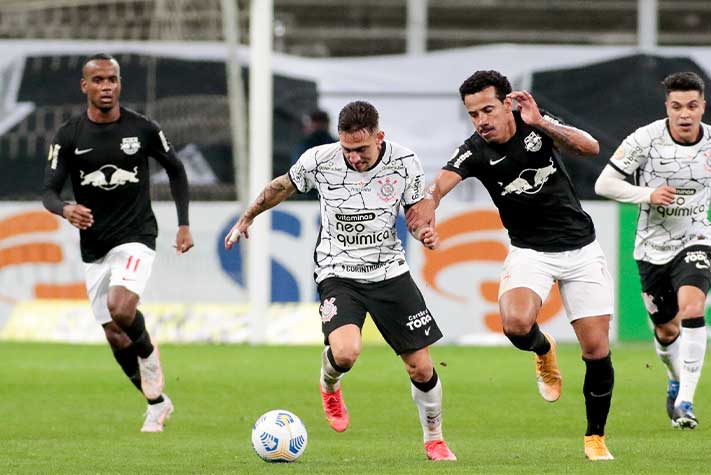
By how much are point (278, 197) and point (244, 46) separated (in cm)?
1420

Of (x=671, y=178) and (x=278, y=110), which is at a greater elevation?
(x=671, y=178)

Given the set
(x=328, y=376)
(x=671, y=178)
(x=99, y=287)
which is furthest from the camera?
(x=99, y=287)

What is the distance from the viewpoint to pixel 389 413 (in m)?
12.3

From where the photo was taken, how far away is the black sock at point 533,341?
9.49 metres

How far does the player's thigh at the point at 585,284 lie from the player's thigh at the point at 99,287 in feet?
12.2

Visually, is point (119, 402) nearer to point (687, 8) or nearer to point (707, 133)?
point (707, 133)

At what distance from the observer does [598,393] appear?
902 centimetres

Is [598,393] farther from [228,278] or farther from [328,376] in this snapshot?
[228,278]

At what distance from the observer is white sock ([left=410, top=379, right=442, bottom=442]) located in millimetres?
9133

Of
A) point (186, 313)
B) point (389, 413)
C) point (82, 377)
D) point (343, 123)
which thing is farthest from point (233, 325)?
point (343, 123)

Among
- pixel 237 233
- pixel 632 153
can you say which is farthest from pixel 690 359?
pixel 237 233

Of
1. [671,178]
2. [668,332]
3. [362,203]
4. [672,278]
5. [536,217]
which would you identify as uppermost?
[362,203]

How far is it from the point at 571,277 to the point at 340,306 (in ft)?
4.58

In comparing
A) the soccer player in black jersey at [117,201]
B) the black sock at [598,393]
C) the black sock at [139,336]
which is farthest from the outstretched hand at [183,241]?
the black sock at [598,393]
